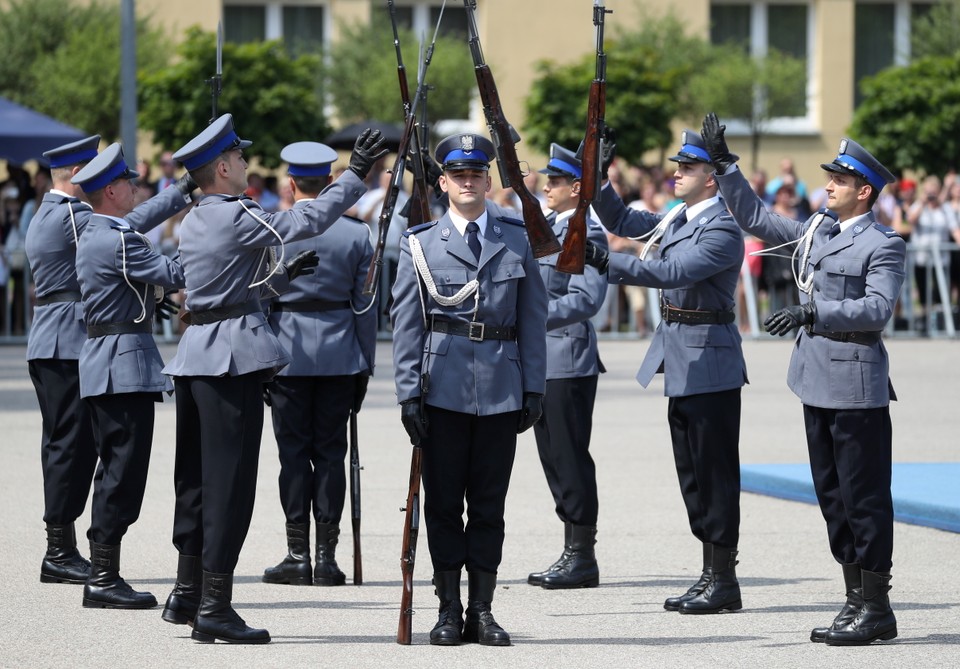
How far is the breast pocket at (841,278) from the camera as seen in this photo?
7637 mm

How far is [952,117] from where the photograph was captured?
28.4 m

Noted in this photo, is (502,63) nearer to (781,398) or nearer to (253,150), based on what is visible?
(253,150)

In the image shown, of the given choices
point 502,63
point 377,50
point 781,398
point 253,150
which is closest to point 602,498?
point 781,398

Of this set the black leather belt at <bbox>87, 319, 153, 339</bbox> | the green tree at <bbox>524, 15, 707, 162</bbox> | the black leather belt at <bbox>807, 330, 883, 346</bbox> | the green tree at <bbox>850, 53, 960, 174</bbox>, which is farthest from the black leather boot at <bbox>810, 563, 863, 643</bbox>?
the green tree at <bbox>850, 53, 960, 174</bbox>

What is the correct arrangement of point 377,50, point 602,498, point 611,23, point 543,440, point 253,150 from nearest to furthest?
point 543,440 → point 602,498 → point 253,150 → point 377,50 → point 611,23

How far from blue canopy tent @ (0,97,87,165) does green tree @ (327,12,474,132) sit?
8821mm

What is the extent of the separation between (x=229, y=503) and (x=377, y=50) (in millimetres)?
25162

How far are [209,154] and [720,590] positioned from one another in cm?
300

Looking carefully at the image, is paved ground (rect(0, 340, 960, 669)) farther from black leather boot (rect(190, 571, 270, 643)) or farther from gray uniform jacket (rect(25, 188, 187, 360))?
gray uniform jacket (rect(25, 188, 187, 360))

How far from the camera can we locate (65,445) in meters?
8.95

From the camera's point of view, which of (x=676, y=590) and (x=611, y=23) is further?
(x=611, y=23)

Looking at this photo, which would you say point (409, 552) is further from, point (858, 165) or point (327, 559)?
point (858, 165)

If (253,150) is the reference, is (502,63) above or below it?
above

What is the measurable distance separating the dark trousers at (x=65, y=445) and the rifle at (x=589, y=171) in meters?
2.77
